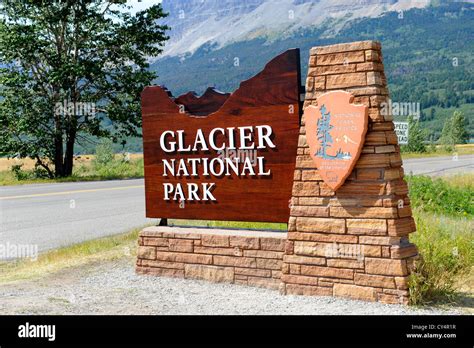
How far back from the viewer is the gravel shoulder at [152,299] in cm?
562

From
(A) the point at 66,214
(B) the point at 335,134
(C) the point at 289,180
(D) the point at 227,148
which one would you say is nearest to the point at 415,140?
(A) the point at 66,214

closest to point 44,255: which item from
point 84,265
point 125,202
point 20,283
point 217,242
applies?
point 84,265

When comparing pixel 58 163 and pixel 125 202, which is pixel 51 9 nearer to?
pixel 58 163

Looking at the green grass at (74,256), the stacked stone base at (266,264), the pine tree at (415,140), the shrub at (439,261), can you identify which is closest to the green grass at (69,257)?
the green grass at (74,256)

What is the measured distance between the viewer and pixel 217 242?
6.95 metres

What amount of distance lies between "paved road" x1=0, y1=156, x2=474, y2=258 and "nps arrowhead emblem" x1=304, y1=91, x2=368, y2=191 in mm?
5469

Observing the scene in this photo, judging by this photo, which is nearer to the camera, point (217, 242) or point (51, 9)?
point (217, 242)

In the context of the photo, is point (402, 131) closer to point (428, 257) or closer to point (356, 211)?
point (428, 257)

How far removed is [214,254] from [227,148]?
3.74 feet

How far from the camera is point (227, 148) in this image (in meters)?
6.96

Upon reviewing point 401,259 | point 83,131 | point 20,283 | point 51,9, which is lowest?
point 20,283

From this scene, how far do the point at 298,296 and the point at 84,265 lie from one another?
327 centimetres
